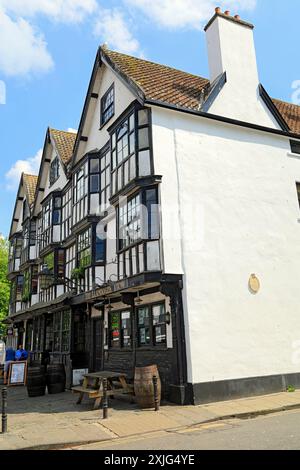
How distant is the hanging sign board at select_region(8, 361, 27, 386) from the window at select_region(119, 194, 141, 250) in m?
8.49

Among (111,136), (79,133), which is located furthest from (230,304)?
(79,133)

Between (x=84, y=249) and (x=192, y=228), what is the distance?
21.1 ft

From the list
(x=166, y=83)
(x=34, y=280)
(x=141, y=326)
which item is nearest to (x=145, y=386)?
(x=141, y=326)

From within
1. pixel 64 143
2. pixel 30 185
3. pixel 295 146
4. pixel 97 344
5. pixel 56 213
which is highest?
pixel 30 185

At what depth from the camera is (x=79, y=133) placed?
1733 cm

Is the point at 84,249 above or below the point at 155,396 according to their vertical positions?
above

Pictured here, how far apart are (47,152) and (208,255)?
14464mm

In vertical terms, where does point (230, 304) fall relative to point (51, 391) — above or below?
above

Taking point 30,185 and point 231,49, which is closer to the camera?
point 231,49

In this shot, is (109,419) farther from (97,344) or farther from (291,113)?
(291,113)

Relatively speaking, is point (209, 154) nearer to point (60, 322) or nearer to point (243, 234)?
point (243, 234)

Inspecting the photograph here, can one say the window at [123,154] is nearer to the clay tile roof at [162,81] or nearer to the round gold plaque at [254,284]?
the clay tile roof at [162,81]

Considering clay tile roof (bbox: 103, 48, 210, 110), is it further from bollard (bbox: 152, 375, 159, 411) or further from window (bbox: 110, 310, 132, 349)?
bollard (bbox: 152, 375, 159, 411)

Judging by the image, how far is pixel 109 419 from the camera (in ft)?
29.3
